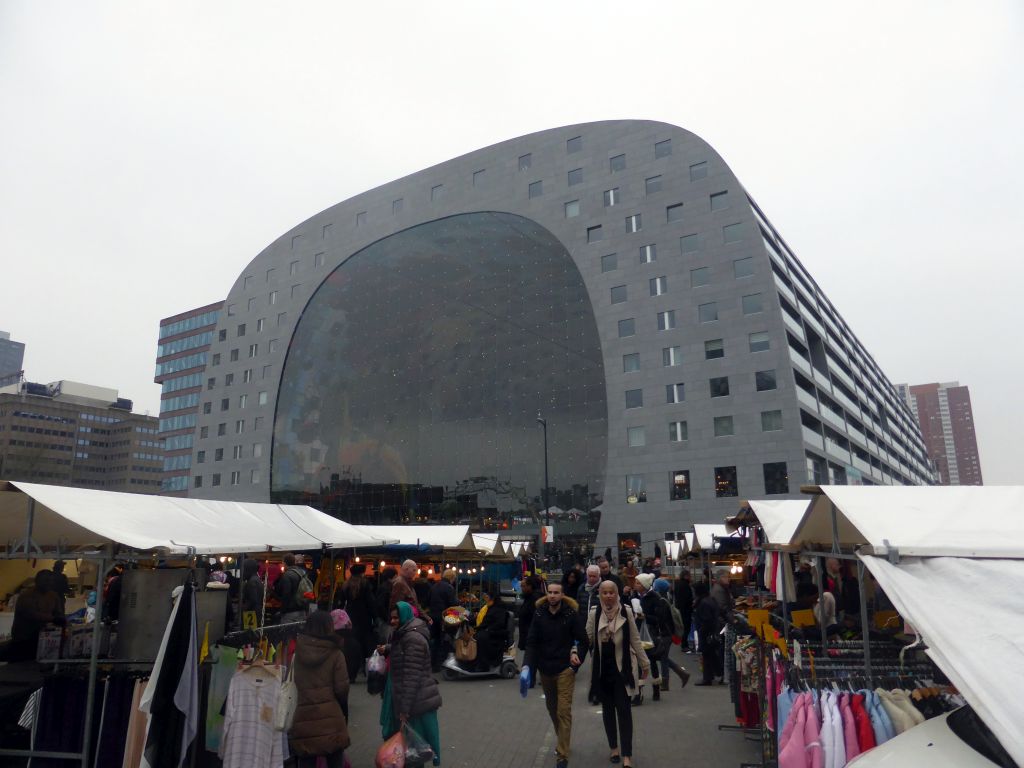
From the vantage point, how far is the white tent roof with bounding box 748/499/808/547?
906 centimetres

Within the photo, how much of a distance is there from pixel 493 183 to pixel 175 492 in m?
67.3

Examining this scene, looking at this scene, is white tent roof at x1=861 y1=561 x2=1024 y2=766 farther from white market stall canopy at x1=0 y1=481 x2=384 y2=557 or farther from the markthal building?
the markthal building

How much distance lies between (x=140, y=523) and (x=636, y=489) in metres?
39.6

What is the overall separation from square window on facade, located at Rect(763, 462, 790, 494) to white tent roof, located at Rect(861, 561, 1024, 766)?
3854cm

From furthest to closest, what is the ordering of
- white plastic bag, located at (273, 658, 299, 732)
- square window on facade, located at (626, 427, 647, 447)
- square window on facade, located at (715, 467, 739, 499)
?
square window on facade, located at (626, 427, 647, 447)
square window on facade, located at (715, 467, 739, 499)
white plastic bag, located at (273, 658, 299, 732)

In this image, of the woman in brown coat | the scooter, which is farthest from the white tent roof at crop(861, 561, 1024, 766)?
the scooter

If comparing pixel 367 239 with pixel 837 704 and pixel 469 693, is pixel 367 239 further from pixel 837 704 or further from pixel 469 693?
pixel 837 704

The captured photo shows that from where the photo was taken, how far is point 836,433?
167ft

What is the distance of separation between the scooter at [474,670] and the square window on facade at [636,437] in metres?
32.8

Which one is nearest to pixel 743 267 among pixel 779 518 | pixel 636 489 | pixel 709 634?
pixel 636 489

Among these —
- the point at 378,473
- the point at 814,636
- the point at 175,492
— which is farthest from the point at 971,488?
the point at 175,492

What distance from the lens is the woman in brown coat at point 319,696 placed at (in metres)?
6.21

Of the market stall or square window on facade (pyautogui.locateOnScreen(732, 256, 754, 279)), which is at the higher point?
square window on facade (pyautogui.locateOnScreen(732, 256, 754, 279))

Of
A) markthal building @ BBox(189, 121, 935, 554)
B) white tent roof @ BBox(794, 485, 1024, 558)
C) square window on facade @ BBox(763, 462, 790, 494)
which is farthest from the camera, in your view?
markthal building @ BBox(189, 121, 935, 554)
